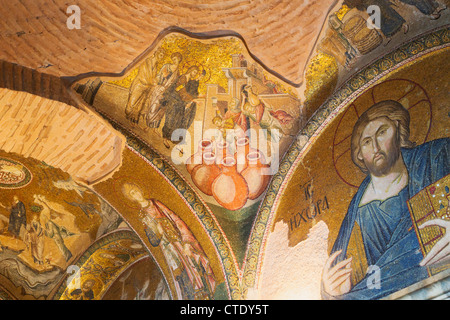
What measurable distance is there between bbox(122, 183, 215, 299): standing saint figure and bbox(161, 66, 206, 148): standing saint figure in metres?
0.95

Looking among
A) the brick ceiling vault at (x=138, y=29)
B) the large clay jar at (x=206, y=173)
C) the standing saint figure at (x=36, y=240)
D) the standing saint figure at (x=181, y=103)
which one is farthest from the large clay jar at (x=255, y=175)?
the standing saint figure at (x=36, y=240)

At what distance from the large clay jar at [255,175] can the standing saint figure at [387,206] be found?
141 centimetres

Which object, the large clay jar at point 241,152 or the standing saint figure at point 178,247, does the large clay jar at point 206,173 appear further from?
the standing saint figure at point 178,247

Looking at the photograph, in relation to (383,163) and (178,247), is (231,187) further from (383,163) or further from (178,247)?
(383,163)

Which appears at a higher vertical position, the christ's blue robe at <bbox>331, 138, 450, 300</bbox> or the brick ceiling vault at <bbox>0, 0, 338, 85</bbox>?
the brick ceiling vault at <bbox>0, 0, 338, 85</bbox>

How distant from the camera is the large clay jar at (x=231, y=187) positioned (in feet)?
23.7

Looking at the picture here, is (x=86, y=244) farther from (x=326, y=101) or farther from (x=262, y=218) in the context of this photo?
(x=326, y=101)

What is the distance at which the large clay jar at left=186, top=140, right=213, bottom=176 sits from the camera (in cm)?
719

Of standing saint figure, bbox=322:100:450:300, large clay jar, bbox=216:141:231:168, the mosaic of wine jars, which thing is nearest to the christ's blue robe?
standing saint figure, bbox=322:100:450:300

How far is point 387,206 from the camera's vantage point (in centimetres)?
562

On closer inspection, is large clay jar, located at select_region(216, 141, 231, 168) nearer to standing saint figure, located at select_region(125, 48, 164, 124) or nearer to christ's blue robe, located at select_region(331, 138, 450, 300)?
standing saint figure, located at select_region(125, 48, 164, 124)

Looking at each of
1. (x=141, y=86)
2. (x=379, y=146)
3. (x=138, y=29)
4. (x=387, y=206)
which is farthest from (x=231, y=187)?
(x=138, y=29)
